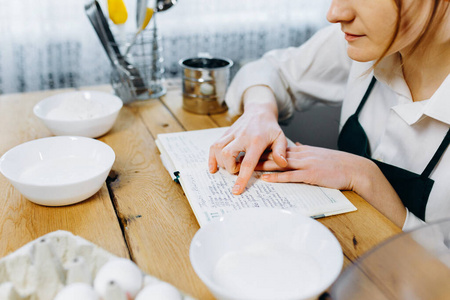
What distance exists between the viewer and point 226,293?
1.49 ft

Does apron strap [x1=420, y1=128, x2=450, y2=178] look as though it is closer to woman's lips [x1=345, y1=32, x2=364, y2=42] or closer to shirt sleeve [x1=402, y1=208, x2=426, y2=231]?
shirt sleeve [x1=402, y1=208, x2=426, y2=231]

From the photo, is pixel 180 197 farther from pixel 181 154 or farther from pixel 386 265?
pixel 386 265

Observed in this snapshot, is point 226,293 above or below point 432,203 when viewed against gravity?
above

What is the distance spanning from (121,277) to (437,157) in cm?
67

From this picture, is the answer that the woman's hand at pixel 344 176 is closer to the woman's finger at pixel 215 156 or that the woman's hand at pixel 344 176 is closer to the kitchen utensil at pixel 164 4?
the woman's finger at pixel 215 156

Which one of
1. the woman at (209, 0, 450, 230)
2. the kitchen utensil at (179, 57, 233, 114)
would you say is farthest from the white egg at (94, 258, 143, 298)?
the kitchen utensil at (179, 57, 233, 114)

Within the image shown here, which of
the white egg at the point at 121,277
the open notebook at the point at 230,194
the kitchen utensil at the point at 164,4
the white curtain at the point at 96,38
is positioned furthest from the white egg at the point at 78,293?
the white curtain at the point at 96,38

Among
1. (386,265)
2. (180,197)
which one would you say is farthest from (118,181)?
(386,265)

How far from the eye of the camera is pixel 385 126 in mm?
983

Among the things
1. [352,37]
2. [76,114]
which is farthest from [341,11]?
[76,114]

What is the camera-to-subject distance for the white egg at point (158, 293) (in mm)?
434

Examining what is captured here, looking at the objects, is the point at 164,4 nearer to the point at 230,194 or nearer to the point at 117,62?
the point at 117,62

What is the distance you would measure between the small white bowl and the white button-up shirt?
35 cm

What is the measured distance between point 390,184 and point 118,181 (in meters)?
0.57
